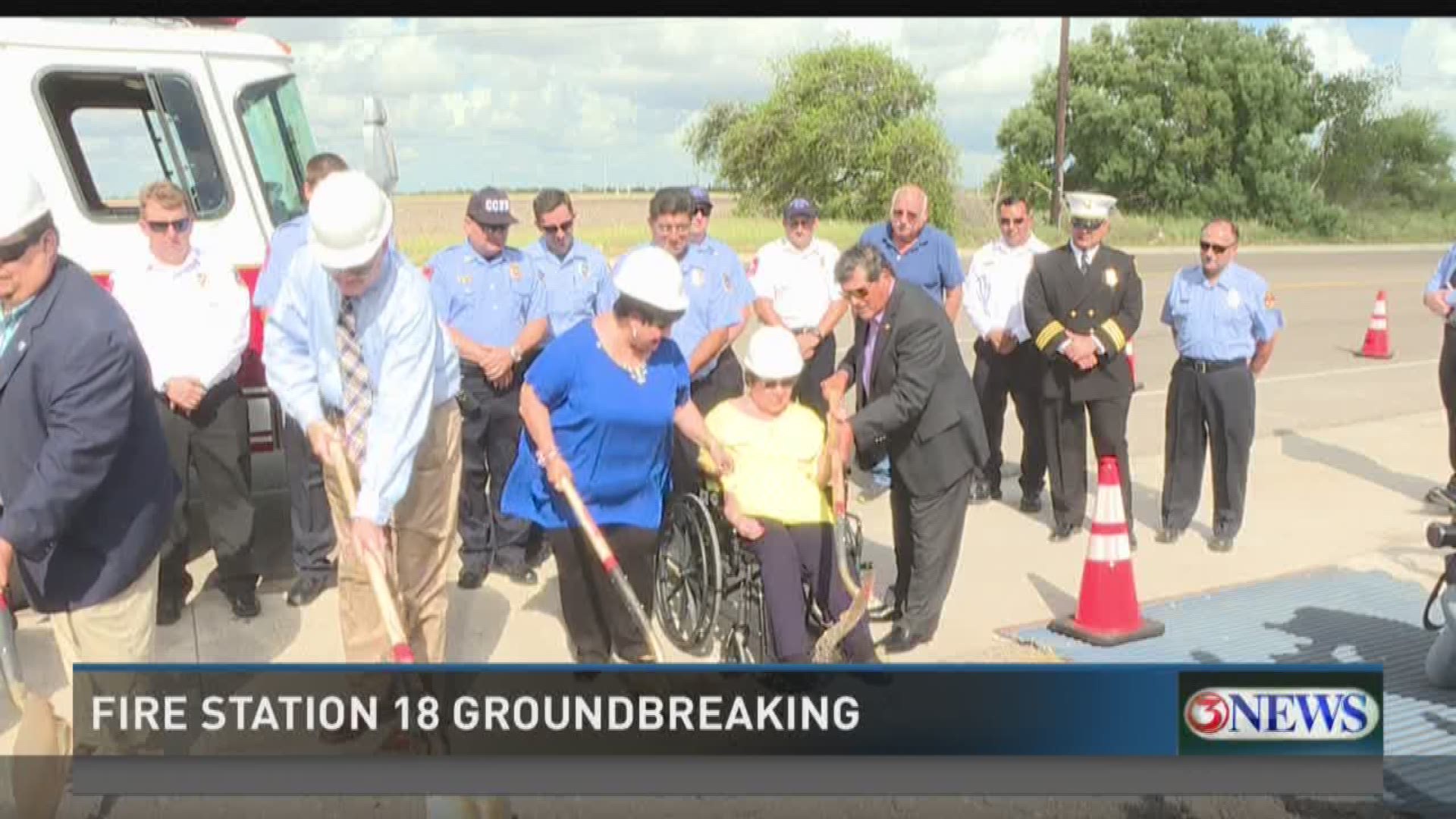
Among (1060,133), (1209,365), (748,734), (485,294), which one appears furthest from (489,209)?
(1060,133)

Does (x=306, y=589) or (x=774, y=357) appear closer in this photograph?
(x=774, y=357)

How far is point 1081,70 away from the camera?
102 feet

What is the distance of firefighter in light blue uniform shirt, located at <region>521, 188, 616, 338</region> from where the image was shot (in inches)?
247

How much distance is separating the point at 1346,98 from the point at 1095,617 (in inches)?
1083

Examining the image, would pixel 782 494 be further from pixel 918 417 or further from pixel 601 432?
pixel 918 417

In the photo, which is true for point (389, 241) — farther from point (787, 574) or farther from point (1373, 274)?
point (1373, 274)

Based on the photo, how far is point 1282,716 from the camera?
12.4ft

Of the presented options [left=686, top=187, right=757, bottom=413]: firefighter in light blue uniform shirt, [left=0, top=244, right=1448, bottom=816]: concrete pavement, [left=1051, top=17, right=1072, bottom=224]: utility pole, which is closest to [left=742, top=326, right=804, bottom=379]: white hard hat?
[left=0, top=244, right=1448, bottom=816]: concrete pavement

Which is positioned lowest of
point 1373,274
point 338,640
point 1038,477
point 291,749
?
point 1373,274

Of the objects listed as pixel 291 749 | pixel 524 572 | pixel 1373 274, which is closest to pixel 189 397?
pixel 524 572

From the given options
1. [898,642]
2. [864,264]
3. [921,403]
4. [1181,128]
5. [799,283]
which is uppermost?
[864,264]

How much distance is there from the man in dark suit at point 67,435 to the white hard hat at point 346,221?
22.2 inches

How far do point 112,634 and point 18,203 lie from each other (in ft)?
3.99

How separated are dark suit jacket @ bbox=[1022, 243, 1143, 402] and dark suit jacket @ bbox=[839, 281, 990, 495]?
4.36 ft
